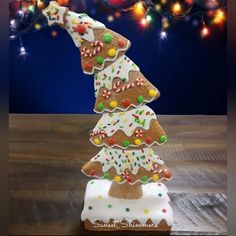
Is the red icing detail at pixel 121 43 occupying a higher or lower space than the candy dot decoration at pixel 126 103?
higher

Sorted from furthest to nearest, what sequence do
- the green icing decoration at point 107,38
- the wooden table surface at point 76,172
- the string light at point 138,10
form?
the string light at point 138,10 < the wooden table surface at point 76,172 < the green icing decoration at point 107,38

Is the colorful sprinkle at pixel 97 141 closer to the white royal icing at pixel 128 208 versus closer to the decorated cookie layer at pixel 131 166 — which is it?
the decorated cookie layer at pixel 131 166

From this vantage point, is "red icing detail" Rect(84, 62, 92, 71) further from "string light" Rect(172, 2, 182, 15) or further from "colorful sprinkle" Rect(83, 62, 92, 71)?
"string light" Rect(172, 2, 182, 15)

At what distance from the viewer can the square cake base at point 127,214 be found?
101 centimetres

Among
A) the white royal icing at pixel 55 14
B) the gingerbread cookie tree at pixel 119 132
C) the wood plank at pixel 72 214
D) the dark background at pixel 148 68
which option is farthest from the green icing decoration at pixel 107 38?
the dark background at pixel 148 68

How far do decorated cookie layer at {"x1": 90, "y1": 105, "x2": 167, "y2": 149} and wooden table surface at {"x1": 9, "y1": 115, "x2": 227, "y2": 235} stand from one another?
0.22 meters

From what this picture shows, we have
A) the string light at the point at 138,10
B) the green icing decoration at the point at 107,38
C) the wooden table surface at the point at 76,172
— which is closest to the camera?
the green icing decoration at the point at 107,38

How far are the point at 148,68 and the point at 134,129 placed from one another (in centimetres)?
128

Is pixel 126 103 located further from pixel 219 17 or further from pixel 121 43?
pixel 219 17

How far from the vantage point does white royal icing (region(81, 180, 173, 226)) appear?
3.30 feet

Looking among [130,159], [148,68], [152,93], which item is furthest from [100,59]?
[148,68]
